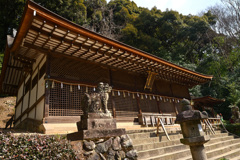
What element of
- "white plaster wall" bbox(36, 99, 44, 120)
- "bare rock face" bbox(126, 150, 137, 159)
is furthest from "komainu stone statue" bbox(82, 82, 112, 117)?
"white plaster wall" bbox(36, 99, 44, 120)

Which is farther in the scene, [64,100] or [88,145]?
[64,100]

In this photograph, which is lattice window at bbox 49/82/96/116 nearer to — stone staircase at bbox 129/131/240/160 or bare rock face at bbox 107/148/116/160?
stone staircase at bbox 129/131/240/160

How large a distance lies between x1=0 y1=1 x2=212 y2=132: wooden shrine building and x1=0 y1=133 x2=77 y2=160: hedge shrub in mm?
3788

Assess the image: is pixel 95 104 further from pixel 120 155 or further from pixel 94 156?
pixel 120 155

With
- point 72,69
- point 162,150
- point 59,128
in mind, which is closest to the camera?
point 162,150

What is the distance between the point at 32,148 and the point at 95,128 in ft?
5.11

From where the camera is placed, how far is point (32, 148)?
278 centimetres

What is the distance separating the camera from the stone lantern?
371 cm

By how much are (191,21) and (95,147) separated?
31.6 m

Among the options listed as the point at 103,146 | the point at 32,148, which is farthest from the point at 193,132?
the point at 32,148

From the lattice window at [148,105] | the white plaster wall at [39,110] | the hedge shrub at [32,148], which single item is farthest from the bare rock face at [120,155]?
the lattice window at [148,105]

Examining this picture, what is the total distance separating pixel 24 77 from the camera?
1212 cm

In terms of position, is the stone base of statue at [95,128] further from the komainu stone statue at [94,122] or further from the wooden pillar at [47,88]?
the wooden pillar at [47,88]

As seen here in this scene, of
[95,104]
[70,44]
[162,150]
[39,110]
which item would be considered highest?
[70,44]
